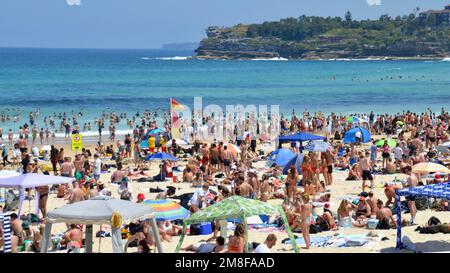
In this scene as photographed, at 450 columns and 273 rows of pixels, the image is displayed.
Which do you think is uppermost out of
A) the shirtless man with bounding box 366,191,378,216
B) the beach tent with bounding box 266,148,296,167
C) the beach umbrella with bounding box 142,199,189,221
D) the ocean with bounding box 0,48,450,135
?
the beach umbrella with bounding box 142,199,189,221

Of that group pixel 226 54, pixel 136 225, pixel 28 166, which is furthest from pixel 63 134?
pixel 226 54

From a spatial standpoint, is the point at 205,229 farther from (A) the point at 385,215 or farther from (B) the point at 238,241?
(B) the point at 238,241

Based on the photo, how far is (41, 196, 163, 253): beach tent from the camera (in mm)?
7379

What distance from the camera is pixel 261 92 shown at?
69.2 m

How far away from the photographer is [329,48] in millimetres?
182500

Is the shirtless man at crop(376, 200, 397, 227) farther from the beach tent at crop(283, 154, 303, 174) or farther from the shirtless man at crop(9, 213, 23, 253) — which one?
the shirtless man at crop(9, 213, 23, 253)

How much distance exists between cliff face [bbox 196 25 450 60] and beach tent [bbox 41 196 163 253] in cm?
17246

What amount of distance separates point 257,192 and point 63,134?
20713 millimetres

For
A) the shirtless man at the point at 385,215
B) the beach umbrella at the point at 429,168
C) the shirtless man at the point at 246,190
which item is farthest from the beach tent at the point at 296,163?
the shirtless man at the point at 385,215

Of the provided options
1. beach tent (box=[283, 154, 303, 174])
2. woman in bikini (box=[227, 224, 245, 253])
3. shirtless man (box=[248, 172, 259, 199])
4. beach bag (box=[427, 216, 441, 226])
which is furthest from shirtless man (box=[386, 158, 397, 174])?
woman in bikini (box=[227, 224, 245, 253])

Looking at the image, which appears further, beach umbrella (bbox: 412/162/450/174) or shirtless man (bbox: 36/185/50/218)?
beach umbrella (bbox: 412/162/450/174)

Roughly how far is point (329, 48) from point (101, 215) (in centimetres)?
17862

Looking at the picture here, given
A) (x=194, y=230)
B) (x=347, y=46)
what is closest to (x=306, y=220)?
(x=194, y=230)
